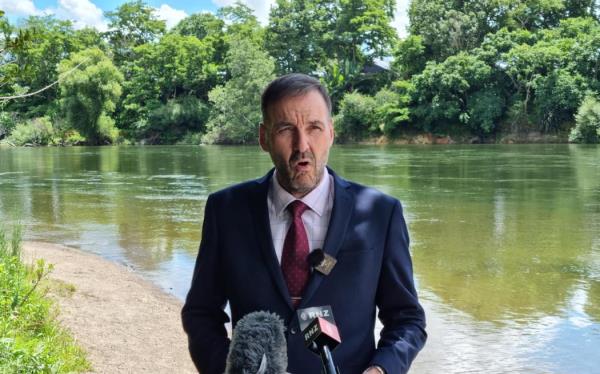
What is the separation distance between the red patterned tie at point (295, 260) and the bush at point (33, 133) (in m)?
68.2

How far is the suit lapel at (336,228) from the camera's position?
1748mm

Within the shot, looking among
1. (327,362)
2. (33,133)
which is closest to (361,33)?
(33,133)

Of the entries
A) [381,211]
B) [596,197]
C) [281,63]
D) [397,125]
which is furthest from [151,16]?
[381,211]

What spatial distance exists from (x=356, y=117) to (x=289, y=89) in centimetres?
5621

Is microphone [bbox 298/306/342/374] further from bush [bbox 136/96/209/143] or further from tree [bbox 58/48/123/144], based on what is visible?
bush [bbox 136/96/209/143]

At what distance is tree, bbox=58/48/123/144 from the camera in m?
63.2

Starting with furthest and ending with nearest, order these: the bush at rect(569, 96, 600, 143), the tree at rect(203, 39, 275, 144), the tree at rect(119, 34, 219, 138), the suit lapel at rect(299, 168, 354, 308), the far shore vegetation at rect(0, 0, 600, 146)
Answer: the tree at rect(119, 34, 219, 138) < the tree at rect(203, 39, 275, 144) < the far shore vegetation at rect(0, 0, 600, 146) < the bush at rect(569, 96, 600, 143) < the suit lapel at rect(299, 168, 354, 308)

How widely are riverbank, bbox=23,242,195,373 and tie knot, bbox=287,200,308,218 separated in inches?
134

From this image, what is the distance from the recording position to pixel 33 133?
64938 millimetres

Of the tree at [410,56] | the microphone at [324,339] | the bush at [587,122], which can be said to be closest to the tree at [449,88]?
the tree at [410,56]

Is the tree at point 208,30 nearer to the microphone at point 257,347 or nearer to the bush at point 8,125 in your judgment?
the bush at point 8,125

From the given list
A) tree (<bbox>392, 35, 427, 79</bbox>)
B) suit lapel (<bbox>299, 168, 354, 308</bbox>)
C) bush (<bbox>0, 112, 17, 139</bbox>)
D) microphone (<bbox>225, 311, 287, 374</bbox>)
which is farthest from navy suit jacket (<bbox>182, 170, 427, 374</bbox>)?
bush (<bbox>0, 112, 17, 139</bbox>)

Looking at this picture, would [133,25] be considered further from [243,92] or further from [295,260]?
[295,260]

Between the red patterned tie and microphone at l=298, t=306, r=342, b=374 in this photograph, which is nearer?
microphone at l=298, t=306, r=342, b=374
